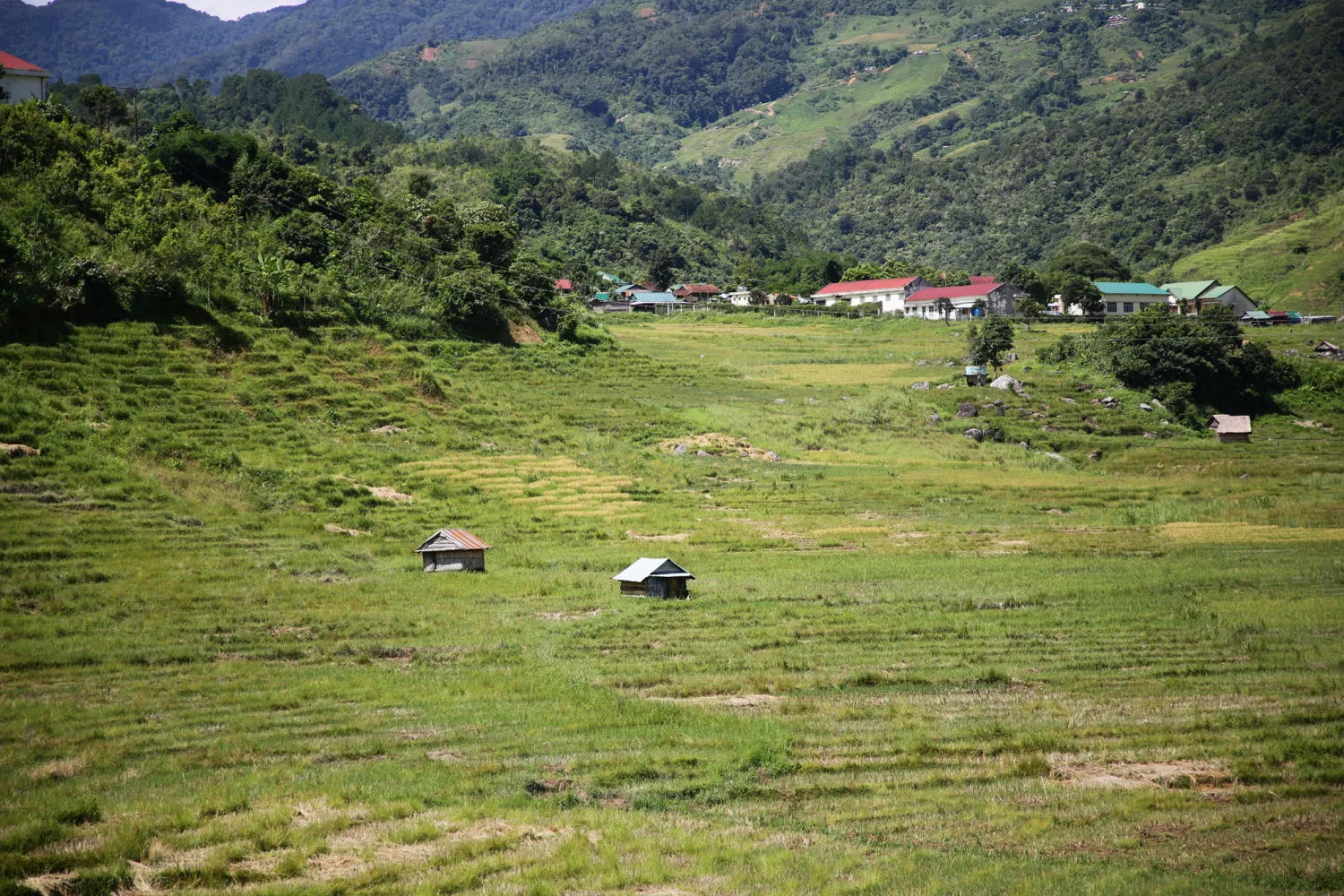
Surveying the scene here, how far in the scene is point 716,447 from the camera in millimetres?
60688

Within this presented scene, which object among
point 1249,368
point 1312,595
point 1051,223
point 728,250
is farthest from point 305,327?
point 1051,223

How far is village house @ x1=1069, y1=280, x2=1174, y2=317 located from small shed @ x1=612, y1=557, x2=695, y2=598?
306 ft

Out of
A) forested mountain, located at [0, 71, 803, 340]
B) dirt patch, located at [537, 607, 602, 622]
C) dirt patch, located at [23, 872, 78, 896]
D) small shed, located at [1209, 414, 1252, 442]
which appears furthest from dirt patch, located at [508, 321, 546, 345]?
dirt patch, located at [23, 872, 78, 896]

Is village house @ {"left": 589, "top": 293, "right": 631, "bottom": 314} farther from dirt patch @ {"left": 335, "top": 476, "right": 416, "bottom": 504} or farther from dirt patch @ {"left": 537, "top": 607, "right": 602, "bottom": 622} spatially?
dirt patch @ {"left": 537, "top": 607, "right": 602, "bottom": 622}

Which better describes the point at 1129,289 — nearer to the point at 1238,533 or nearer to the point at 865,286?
the point at 865,286

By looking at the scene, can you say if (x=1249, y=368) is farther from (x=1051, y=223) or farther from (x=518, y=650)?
(x=1051, y=223)

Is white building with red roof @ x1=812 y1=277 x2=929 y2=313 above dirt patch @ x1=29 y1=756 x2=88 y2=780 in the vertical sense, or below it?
above

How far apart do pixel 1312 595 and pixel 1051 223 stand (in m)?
177

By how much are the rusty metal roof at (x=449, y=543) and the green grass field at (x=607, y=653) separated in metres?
1.42

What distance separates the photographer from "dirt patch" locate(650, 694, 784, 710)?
23.4 metres

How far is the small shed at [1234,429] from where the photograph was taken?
7169 cm

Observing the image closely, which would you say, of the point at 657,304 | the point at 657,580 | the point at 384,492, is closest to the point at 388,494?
the point at 384,492

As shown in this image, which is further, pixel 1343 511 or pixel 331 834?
pixel 1343 511

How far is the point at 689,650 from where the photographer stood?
2780 centimetres
